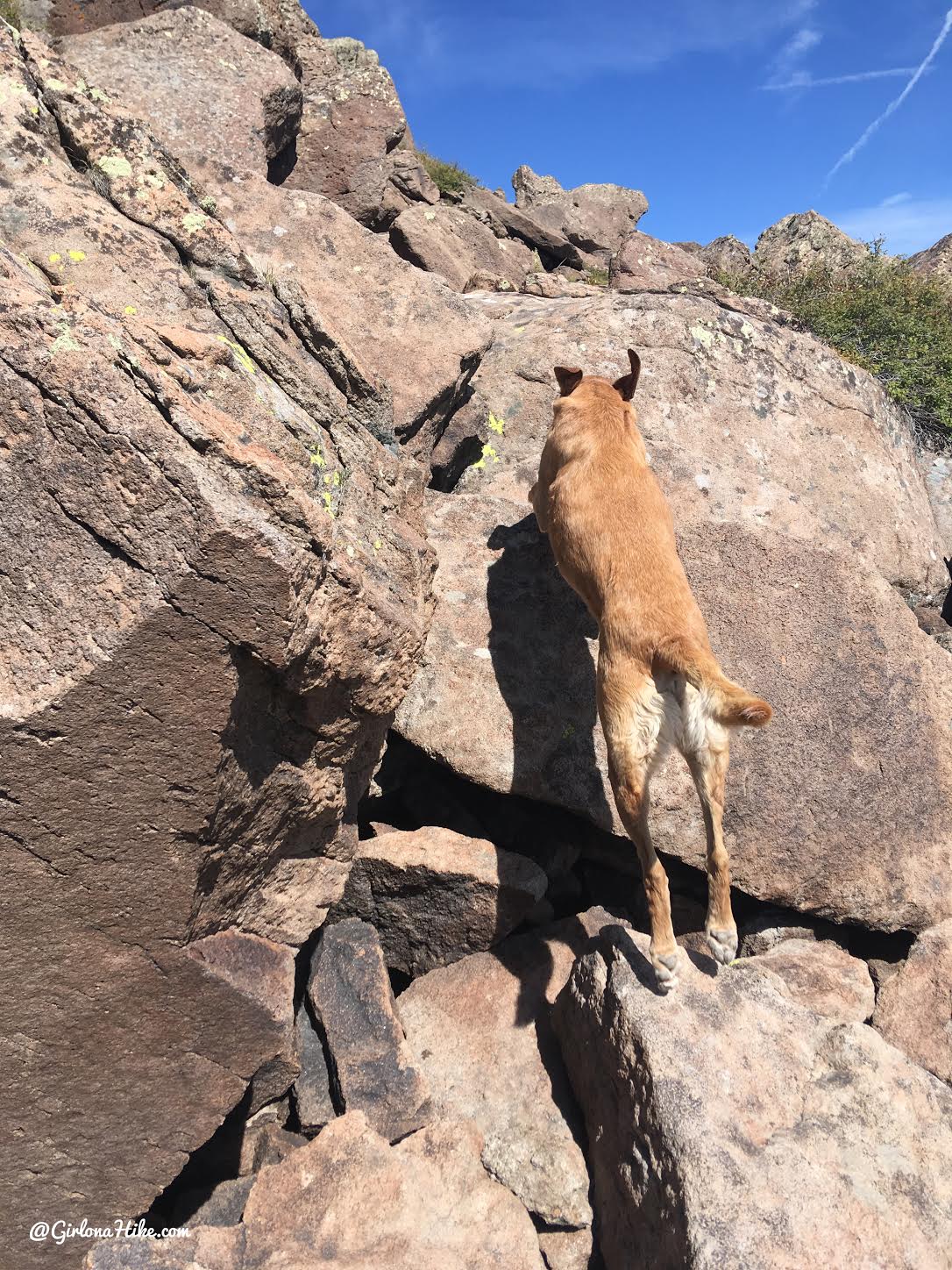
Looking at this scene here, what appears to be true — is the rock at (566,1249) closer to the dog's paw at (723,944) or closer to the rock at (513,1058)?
the rock at (513,1058)

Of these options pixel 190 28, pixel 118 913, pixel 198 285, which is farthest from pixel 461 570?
pixel 190 28

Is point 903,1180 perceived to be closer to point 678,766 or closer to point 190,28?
point 678,766

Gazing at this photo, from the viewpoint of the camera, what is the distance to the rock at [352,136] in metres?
11.0

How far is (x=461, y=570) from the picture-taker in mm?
5723

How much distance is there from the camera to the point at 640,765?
391 centimetres

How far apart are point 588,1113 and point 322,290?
609 centimetres

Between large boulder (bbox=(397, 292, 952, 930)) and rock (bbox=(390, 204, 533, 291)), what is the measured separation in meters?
3.32

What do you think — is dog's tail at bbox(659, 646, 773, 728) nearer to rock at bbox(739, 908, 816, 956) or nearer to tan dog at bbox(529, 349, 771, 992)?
tan dog at bbox(529, 349, 771, 992)

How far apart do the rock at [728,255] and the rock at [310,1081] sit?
1640cm

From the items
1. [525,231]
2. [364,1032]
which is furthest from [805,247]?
[364,1032]

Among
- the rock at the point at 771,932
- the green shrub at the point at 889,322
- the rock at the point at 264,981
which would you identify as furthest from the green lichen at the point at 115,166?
the green shrub at the point at 889,322

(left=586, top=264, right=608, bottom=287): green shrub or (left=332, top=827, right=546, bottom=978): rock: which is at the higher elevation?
(left=586, top=264, right=608, bottom=287): green shrub

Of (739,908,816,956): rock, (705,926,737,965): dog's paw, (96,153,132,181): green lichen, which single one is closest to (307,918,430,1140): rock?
(705,926,737,965): dog's paw

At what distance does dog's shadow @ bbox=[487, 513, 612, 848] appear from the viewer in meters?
4.90
